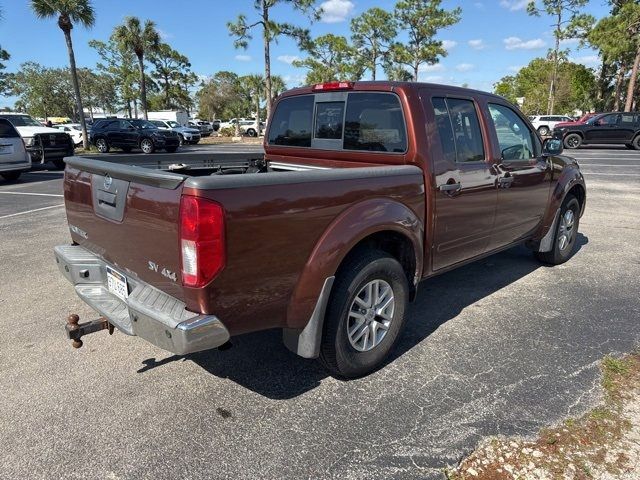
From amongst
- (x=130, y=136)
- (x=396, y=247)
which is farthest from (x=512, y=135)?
(x=130, y=136)

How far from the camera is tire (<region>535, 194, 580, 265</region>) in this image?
17.1 feet

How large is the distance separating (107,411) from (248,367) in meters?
0.91

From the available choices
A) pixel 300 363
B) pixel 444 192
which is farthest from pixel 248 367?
pixel 444 192

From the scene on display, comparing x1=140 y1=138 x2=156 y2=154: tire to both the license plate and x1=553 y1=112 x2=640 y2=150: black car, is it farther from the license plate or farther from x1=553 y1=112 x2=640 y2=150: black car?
the license plate

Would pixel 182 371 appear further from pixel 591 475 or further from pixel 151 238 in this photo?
pixel 591 475

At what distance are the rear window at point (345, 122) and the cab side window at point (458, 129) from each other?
351mm

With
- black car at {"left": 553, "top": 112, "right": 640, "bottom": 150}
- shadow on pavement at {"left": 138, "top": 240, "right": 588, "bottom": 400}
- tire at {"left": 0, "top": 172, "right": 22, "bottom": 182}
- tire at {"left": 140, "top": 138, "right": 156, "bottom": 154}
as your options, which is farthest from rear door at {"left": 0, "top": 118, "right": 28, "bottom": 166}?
black car at {"left": 553, "top": 112, "right": 640, "bottom": 150}

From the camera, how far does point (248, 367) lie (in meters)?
3.15

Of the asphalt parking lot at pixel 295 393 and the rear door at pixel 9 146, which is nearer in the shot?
the asphalt parking lot at pixel 295 393

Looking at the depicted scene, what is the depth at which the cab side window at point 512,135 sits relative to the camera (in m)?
4.09

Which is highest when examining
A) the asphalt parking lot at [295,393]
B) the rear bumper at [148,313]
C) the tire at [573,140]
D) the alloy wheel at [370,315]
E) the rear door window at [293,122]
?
the rear door window at [293,122]

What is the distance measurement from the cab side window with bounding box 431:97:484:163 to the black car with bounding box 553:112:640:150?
19.7m

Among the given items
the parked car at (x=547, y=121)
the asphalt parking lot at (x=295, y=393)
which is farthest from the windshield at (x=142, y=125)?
the parked car at (x=547, y=121)

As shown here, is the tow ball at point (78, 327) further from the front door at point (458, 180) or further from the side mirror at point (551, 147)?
the side mirror at point (551, 147)
